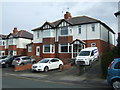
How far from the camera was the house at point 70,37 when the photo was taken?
27688 mm

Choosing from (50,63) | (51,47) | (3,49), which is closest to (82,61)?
(50,63)

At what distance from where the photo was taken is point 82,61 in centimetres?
2017

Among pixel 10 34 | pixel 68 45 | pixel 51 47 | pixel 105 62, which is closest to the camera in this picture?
pixel 105 62

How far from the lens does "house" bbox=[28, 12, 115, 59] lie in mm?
27688

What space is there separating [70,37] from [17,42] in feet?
62.9

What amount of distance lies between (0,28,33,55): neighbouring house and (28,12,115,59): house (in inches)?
410

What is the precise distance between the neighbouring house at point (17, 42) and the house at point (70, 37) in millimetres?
10409

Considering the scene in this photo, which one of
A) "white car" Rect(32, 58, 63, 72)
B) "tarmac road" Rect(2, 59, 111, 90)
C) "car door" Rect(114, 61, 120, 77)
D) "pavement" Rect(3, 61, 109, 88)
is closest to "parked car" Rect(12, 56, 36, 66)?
"white car" Rect(32, 58, 63, 72)

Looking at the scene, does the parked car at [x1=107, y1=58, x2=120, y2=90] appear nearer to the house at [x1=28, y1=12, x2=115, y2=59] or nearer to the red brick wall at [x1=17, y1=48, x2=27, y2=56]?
the house at [x1=28, y1=12, x2=115, y2=59]

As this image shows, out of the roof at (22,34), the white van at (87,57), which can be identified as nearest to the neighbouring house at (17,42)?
the roof at (22,34)

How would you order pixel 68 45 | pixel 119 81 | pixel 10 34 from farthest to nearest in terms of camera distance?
pixel 10 34 < pixel 68 45 < pixel 119 81

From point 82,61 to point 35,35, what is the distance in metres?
18.2

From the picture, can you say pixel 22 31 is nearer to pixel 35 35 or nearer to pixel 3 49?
pixel 3 49

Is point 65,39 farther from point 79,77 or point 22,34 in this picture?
point 22,34
